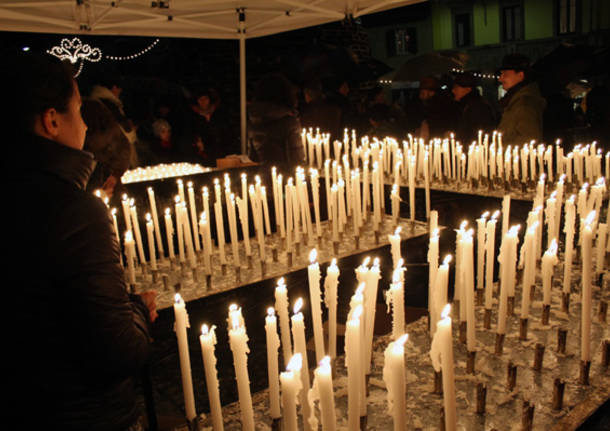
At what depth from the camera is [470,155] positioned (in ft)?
16.6

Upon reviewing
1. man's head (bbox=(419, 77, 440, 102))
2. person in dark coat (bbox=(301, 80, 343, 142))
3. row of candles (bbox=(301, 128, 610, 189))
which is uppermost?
man's head (bbox=(419, 77, 440, 102))

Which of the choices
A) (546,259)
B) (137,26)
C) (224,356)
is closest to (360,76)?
(137,26)

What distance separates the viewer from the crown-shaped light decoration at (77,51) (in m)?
10.6

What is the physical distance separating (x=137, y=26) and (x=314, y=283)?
5765 millimetres

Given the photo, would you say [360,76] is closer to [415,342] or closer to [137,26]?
[137,26]

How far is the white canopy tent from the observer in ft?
18.2

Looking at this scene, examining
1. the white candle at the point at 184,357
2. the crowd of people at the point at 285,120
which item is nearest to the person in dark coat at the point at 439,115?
the crowd of people at the point at 285,120

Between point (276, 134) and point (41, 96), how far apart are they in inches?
173

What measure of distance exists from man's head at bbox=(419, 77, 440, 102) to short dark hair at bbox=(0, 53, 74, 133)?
22.1 ft

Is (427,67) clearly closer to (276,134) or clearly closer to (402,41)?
(276,134)

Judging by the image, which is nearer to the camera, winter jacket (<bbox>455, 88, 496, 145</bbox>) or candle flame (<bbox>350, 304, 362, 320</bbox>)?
candle flame (<bbox>350, 304, 362, 320</bbox>)

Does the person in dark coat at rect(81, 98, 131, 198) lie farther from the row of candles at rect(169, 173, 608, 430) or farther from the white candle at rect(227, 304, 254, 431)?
the white candle at rect(227, 304, 254, 431)

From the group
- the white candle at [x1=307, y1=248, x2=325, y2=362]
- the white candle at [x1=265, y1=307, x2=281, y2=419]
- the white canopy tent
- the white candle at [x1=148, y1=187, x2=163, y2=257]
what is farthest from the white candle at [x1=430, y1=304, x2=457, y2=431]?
the white canopy tent

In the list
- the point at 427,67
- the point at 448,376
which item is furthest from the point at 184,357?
the point at 427,67
